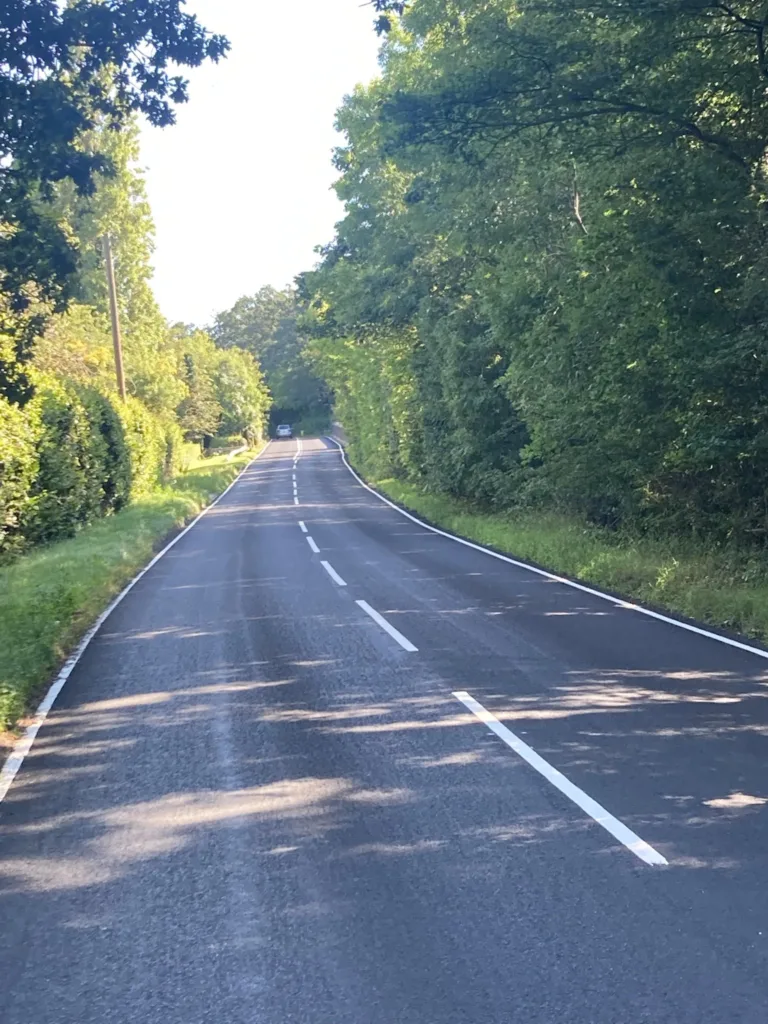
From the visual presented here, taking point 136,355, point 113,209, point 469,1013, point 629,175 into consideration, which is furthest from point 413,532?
point 113,209

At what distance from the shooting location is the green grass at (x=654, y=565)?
37.3ft

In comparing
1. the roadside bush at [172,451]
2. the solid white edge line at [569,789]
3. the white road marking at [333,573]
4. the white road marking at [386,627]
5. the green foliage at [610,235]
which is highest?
the green foliage at [610,235]

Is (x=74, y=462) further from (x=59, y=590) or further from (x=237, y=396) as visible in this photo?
(x=237, y=396)

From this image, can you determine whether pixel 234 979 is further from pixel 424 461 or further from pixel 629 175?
pixel 424 461

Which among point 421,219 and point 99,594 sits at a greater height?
point 421,219

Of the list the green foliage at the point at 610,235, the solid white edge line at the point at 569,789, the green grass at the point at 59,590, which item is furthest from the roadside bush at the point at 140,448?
the solid white edge line at the point at 569,789

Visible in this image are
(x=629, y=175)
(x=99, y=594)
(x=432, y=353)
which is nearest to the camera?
(x=629, y=175)

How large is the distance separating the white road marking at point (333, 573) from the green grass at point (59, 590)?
142 inches

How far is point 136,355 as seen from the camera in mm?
49656

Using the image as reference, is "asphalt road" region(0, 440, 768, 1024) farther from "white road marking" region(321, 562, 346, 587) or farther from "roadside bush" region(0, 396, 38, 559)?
"roadside bush" region(0, 396, 38, 559)

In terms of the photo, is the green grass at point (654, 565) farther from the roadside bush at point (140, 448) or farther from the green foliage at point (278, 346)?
the green foliage at point (278, 346)

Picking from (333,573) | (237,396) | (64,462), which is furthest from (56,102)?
(237,396)

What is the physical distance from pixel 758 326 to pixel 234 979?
1045cm

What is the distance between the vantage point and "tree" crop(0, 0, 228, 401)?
35.5ft
